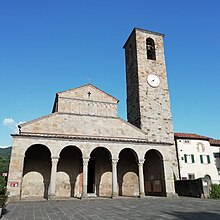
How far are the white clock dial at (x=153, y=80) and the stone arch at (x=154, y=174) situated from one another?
25.4ft

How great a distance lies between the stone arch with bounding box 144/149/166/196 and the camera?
17422 mm

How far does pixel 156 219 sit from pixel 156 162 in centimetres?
1245

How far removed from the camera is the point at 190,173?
22984mm

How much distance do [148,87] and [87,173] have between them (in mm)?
11191

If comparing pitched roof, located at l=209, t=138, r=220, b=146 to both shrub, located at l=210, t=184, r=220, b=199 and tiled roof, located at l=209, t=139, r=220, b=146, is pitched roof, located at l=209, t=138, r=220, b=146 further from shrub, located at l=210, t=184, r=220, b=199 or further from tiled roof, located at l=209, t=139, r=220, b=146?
shrub, located at l=210, t=184, r=220, b=199

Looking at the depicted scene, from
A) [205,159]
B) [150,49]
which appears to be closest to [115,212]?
[205,159]

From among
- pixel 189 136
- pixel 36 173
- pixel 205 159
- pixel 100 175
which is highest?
pixel 189 136

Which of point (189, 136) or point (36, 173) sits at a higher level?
point (189, 136)

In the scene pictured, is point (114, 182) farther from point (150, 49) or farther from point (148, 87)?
point (150, 49)

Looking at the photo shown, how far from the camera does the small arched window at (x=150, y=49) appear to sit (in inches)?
990

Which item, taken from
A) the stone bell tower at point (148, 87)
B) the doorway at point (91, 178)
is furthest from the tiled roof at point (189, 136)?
the doorway at point (91, 178)

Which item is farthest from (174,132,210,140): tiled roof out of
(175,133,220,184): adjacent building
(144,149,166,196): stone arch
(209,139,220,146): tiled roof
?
(144,149,166,196): stone arch

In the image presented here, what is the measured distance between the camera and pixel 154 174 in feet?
61.2

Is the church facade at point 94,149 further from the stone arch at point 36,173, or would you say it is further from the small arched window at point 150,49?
the small arched window at point 150,49
